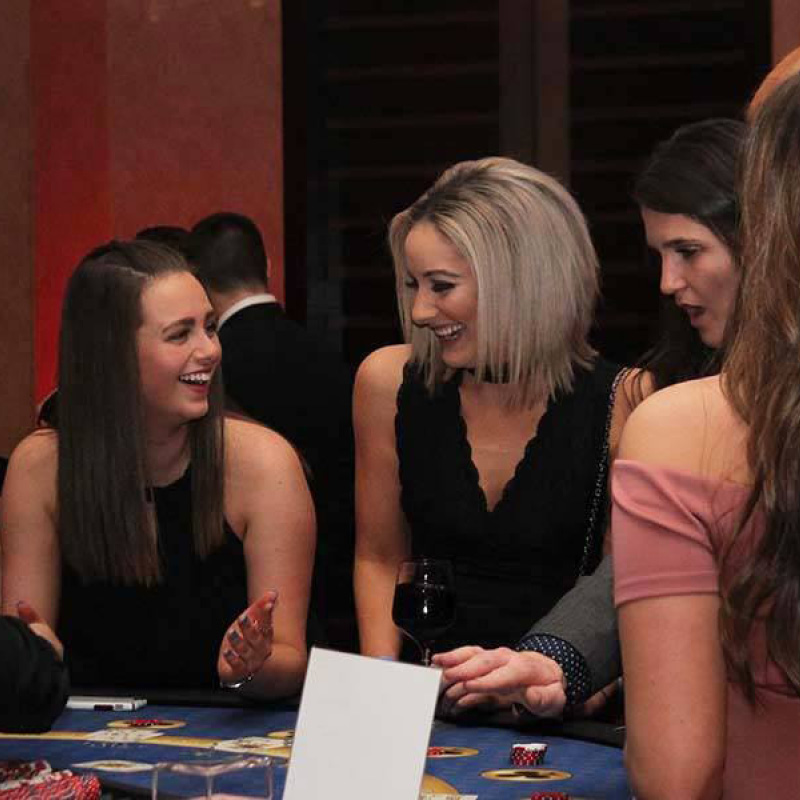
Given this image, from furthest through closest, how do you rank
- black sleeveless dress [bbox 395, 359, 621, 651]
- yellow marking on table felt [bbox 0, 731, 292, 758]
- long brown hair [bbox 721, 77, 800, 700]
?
black sleeveless dress [bbox 395, 359, 621, 651] → yellow marking on table felt [bbox 0, 731, 292, 758] → long brown hair [bbox 721, 77, 800, 700]

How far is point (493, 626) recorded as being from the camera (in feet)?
11.0

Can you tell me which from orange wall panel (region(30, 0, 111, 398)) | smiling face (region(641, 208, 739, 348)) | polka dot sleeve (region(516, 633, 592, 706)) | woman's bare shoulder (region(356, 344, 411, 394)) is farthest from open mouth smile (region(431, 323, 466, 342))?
orange wall panel (region(30, 0, 111, 398))

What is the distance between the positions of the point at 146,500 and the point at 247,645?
31.5 inches

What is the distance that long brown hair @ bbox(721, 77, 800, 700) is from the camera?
55.1 inches

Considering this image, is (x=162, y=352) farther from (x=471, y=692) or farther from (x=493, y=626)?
(x=471, y=692)

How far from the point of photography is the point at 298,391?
4.78 m

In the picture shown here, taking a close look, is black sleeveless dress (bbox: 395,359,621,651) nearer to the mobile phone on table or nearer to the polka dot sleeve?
the mobile phone on table

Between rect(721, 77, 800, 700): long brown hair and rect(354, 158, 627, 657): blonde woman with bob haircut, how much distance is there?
192 centimetres

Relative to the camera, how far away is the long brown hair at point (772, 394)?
4.59 feet

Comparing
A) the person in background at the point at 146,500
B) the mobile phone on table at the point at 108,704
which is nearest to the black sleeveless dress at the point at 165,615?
the person in background at the point at 146,500

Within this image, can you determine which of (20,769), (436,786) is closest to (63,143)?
(20,769)

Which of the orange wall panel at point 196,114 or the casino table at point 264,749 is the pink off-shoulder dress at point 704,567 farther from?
the orange wall panel at point 196,114

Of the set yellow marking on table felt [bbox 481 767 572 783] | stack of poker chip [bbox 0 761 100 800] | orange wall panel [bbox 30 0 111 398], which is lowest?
yellow marking on table felt [bbox 481 767 572 783]

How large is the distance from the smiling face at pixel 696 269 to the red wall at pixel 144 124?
133 inches
